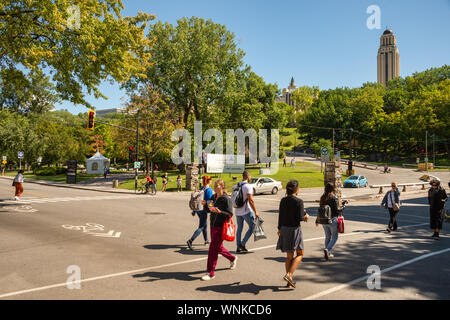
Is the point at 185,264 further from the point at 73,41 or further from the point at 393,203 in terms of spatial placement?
the point at 73,41

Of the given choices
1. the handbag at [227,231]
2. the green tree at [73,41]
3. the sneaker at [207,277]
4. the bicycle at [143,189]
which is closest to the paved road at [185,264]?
the sneaker at [207,277]

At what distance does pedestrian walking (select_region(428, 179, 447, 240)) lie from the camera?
10305 mm

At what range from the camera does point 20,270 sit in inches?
256

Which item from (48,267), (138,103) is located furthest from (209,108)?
(48,267)

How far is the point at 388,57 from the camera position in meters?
187

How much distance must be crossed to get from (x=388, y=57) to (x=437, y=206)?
207m

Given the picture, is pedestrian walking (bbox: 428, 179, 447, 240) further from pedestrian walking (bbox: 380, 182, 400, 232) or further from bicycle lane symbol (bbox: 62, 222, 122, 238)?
bicycle lane symbol (bbox: 62, 222, 122, 238)

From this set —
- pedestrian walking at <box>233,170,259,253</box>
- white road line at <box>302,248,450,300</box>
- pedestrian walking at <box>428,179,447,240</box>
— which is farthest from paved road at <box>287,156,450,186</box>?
pedestrian walking at <box>233,170,259,253</box>

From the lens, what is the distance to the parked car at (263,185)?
2775 cm

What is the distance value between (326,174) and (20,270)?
1754cm

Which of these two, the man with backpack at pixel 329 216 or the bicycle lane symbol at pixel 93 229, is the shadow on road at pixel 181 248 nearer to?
the bicycle lane symbol at pixel 93 229

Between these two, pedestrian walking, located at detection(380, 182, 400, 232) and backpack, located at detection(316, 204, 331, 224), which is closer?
backpack, located at detection(316, 204, 331, 224)

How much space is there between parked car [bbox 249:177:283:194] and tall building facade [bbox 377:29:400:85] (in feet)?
611
